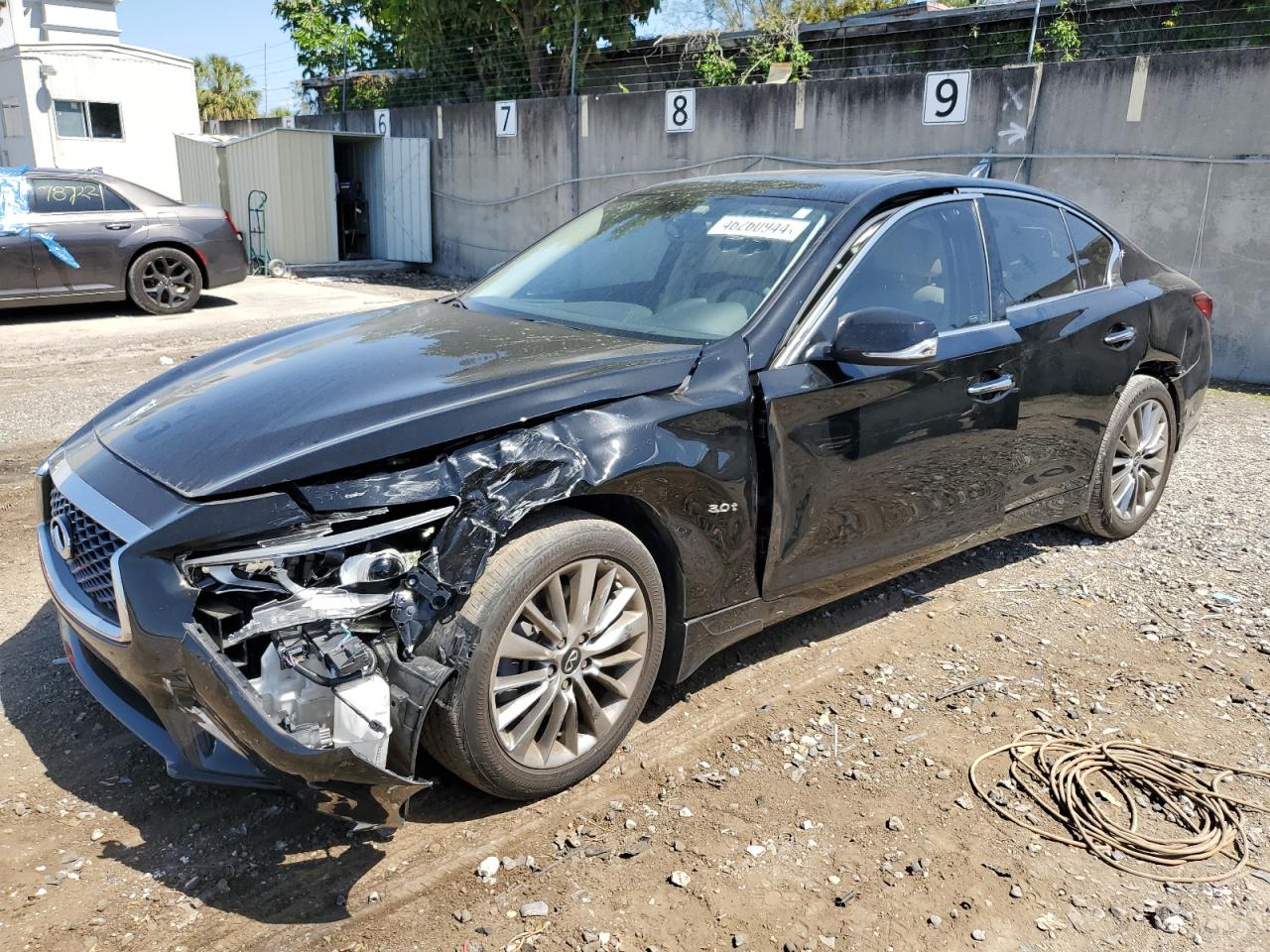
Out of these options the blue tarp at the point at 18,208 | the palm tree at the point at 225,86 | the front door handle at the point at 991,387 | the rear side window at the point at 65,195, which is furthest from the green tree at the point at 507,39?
the palm tree at the point at 225,86

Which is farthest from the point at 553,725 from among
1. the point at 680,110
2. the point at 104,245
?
the point at 680,110

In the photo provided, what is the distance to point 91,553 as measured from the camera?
112 inches

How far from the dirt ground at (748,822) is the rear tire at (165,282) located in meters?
7.81

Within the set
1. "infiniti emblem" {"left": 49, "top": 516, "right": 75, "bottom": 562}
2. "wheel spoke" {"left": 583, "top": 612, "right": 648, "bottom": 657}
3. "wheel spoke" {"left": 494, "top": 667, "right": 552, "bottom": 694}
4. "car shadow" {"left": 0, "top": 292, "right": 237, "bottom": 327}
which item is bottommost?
"car shadow" {"left": 0, "top": 292, "right": 237, "bottom": 327}

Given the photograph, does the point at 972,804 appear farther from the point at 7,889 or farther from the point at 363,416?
the point at 7,889

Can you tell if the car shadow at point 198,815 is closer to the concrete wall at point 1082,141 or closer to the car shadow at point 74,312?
the concrete wall at point 1082,141

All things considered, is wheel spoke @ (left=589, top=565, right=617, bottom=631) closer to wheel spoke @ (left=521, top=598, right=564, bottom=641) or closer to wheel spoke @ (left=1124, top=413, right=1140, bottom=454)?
wheel spoke @ (left=521, top=598, right=564, bottom=641)

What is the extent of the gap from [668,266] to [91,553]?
2.19m

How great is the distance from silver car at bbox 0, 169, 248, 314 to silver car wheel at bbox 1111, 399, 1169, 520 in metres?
10.2

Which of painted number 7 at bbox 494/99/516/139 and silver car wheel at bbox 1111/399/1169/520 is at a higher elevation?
painted number 7 at bbox 494/99/516/139

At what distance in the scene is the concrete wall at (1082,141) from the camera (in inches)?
363

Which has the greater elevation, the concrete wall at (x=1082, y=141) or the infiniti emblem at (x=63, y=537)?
the concrete wall at (x=1082, y=141)

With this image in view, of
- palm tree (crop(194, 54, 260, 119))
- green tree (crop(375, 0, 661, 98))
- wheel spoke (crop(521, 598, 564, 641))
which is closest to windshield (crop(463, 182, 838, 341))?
→ wheel spoke (crop(521, 598, 564, 641))

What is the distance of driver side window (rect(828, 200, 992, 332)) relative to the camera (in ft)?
12.3
